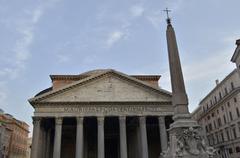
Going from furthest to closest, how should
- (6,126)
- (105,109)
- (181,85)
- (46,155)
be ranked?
(6,126) → (46,155) → (105,109) → (181,85)

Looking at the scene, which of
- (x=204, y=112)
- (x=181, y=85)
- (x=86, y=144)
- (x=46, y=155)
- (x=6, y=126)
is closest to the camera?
(x=181, y=85)

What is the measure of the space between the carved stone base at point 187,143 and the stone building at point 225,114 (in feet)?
54.1

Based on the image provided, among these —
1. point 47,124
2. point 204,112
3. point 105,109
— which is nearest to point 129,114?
point 105,109

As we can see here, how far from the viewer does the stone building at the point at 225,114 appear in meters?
26.0

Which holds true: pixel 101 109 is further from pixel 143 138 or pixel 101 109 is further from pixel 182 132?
pixel 182 132

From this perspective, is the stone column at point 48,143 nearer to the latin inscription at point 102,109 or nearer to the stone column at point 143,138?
the latin inscription at point 102,109

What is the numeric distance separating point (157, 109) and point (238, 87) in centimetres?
941

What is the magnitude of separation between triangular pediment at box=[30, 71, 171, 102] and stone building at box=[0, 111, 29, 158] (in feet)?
79.6

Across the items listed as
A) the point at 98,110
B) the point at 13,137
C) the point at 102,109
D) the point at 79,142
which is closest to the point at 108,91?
the point at 102,109

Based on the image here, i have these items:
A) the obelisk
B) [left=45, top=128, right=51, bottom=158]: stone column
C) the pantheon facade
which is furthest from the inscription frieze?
the obelisk

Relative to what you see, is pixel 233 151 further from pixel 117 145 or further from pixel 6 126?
pixel 6 126

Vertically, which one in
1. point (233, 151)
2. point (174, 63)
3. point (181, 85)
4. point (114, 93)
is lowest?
point (233, 151)

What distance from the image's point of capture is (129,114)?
22172 mm

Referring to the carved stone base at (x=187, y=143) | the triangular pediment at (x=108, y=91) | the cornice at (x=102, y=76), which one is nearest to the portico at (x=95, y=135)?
the triangular pediment at (x=108, y=91)
